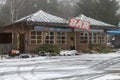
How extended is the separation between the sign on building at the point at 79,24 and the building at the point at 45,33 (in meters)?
0.66

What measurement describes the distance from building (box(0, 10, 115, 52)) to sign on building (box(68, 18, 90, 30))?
26.1 inches

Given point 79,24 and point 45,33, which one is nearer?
point 45,33

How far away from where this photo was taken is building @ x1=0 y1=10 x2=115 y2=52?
39875 millimetres

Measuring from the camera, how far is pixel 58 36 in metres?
42.5

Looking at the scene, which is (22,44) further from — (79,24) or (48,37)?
(79,24)

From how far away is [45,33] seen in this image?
41281 mm

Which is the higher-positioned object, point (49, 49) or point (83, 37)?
point (83, 37)

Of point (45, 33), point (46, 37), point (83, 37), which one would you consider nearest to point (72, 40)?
point (83, 37)

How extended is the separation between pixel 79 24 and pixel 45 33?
3925 mm

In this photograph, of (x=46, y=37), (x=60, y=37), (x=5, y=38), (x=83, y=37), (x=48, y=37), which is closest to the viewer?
(x=46, y=37)

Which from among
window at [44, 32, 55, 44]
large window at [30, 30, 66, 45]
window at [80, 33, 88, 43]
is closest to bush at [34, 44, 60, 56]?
large window at [30, 30, 66, 45]

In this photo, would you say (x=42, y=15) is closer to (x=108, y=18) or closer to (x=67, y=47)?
(x=67, y=47)

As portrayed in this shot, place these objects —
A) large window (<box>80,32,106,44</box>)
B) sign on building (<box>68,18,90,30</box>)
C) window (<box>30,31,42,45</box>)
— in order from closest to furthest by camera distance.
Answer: window (<box>30,31,42,45</box>)
sign on building (<box>68,18,90,30</box>)
large window (<box>80,32,106,44</box>)

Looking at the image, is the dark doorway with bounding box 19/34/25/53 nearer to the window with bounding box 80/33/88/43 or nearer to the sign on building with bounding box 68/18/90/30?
the sign on building with bounding box 68/18/90/30
